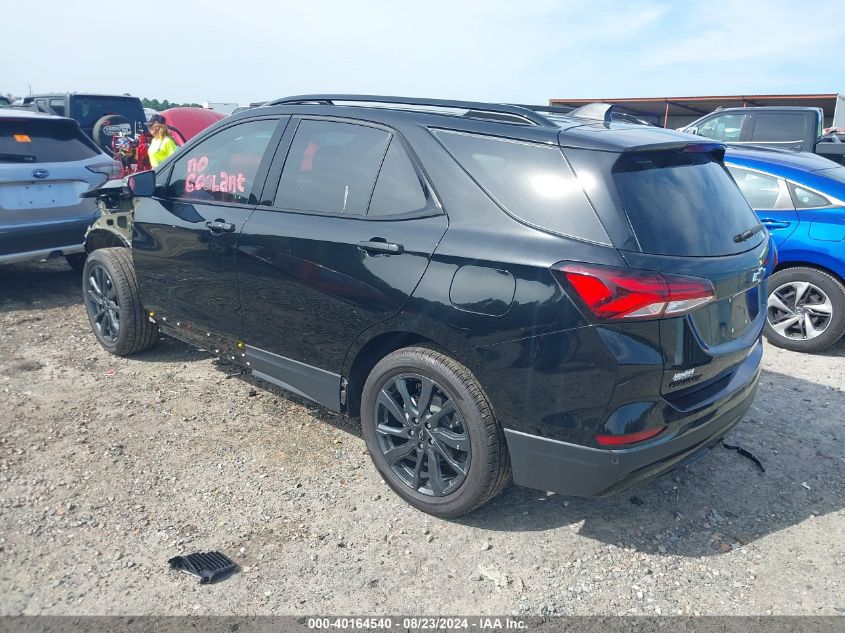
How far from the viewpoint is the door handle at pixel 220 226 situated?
3705mm

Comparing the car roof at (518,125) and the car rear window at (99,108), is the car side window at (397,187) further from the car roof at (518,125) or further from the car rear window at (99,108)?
the car rear window at (99,108)

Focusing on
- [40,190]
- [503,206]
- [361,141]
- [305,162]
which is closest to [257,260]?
[305,162]

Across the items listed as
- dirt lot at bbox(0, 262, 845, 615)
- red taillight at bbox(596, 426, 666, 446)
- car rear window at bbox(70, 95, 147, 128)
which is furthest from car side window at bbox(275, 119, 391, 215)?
car rear window at bbox(70, 95, 147, 128)

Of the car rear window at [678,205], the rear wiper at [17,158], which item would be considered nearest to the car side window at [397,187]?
the car rear window at [678,205]

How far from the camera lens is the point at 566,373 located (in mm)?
2521

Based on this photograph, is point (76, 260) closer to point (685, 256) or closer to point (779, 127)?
point (685, 256)

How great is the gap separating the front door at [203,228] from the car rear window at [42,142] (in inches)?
90.9

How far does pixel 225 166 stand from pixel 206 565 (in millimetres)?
2296

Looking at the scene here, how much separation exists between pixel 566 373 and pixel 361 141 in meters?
1.58

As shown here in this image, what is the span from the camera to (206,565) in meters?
2.74

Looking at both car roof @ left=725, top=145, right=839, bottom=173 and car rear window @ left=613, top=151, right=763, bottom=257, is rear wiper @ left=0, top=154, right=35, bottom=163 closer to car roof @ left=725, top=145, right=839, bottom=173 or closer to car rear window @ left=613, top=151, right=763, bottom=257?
car rear window @ left=613, top=151, right=763, bottom=257

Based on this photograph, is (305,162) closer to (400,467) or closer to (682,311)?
(400,467)

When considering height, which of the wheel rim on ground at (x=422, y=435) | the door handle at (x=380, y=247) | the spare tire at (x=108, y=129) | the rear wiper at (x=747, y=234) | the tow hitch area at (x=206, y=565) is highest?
the spare tire at (x=108, y=129)

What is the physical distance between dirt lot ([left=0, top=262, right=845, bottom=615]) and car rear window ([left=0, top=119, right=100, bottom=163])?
2.67m
